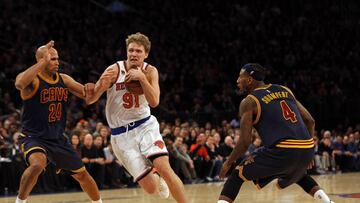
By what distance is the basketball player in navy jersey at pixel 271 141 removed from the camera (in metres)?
7.11

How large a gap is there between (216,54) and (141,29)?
311 cm

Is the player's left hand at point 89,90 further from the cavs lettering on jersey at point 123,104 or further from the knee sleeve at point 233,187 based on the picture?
the knee sleeve at point 233,187

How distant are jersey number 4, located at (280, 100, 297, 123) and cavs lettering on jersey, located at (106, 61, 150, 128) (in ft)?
5.03

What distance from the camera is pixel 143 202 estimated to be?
11.5m

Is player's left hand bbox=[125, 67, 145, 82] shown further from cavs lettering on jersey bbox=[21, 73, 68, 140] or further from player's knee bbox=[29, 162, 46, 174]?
player's knee bbox=[29, 162, 46, 174]

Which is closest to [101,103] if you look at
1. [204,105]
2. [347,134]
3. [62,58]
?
[62,58]

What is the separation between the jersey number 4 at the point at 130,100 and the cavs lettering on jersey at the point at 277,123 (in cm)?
129

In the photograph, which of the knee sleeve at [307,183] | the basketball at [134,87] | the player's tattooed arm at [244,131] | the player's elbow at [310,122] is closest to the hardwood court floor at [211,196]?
the knee sleeve at [307,183]

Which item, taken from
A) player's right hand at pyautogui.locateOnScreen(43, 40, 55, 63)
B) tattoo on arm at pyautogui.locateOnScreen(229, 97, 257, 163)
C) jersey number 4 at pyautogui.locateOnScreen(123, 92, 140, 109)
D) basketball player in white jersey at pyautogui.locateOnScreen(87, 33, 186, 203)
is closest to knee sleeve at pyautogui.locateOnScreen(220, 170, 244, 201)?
tattoo on arm at pyautogui.locateOnScreen(229, 97, 257, 163)

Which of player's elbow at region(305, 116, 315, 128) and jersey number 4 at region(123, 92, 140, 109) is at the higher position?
jersey number 4 at region(123, 92, 140, 109)

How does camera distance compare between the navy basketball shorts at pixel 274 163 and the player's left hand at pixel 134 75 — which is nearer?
the navy basketball shorts at pixel 274 163

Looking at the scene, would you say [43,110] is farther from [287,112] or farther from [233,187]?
[287,112]

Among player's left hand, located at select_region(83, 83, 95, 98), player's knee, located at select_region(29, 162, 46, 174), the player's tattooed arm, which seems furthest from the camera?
player's knee, located at select_region(29, 162, 46, 174)

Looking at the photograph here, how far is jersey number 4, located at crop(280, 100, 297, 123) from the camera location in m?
7.22
